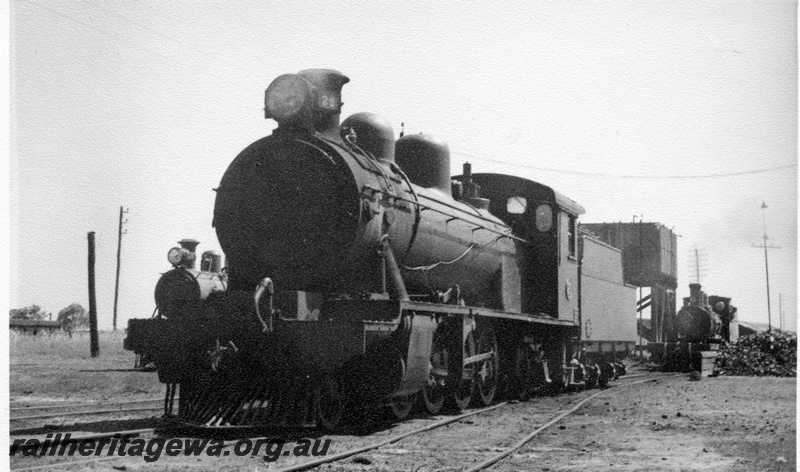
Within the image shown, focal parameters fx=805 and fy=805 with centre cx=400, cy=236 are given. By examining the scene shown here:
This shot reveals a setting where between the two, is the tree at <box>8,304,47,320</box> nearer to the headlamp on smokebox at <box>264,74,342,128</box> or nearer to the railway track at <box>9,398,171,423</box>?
the railway track at <box>9,398,171,423</box>

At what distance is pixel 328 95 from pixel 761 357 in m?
17.4

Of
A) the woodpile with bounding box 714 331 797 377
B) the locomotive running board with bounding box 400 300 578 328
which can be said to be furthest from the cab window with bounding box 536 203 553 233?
the woodpile with bounding box 714 331 797 377

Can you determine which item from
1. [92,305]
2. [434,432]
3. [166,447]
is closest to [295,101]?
[166,447]

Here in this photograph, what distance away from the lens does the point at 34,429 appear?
26.8ft

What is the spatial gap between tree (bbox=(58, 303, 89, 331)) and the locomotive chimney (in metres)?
23.0

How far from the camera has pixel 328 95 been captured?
324 inches

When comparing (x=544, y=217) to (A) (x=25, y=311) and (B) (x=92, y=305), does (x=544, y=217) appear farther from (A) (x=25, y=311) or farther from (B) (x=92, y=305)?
(B) (x=92, y=305)

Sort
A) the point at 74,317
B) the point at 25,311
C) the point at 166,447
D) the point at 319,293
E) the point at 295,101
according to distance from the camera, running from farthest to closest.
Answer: the point at 74,317
the point at 25,311
the point at 295,101
the point at 319,293
the point at 166,447

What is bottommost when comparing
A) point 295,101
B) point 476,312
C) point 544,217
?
point 476,312

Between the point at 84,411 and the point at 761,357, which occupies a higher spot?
the point at 761,357

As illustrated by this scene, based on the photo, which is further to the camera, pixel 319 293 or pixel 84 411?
pixel 84 411

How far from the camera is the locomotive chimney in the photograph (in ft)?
26.8

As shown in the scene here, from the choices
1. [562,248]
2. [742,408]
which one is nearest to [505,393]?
[562,248]

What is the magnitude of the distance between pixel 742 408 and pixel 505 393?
3.35 m
